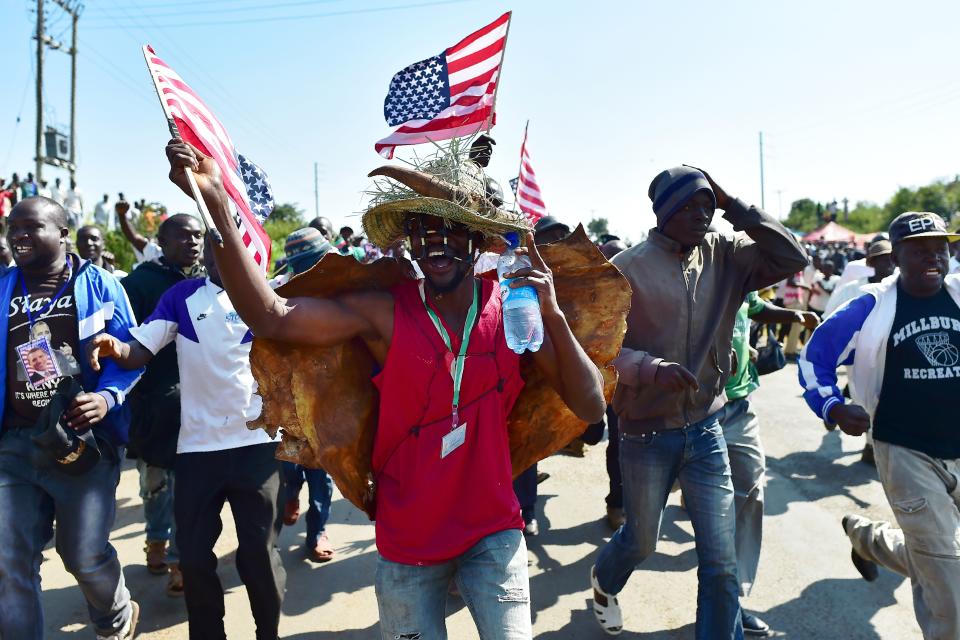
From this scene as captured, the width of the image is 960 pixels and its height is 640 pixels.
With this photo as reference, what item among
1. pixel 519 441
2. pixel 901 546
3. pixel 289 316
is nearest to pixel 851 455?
pixel 901 546

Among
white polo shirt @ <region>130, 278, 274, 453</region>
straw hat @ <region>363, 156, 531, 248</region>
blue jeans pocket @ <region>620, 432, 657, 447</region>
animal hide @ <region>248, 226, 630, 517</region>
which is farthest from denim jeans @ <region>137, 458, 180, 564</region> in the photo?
straw hat @ <region>363, 156, 531, 248</region>

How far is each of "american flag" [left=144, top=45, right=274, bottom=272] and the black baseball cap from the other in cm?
310

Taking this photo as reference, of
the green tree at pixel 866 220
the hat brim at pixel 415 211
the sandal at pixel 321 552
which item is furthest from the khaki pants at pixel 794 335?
the green tree at pixel 866 220

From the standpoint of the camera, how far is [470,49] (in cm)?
409

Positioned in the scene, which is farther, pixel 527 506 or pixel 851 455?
pixel 851 455

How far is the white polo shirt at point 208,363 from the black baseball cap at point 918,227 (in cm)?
344

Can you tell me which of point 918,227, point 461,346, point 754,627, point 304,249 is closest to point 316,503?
point 304,249

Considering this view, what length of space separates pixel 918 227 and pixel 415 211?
273cm

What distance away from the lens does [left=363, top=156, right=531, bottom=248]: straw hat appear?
2.24 m

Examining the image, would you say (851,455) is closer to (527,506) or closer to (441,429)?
(527,506)

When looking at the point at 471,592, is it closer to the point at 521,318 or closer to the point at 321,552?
the point at 521,318

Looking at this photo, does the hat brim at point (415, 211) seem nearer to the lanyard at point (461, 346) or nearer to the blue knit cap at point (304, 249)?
the lanyard at point (461, 346)

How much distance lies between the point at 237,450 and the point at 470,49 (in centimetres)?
263

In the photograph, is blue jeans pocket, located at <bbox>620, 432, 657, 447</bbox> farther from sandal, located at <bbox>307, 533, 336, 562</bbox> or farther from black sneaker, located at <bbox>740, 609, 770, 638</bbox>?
sandal, located at <bbox>307, 533, 336, 562</bbox>
